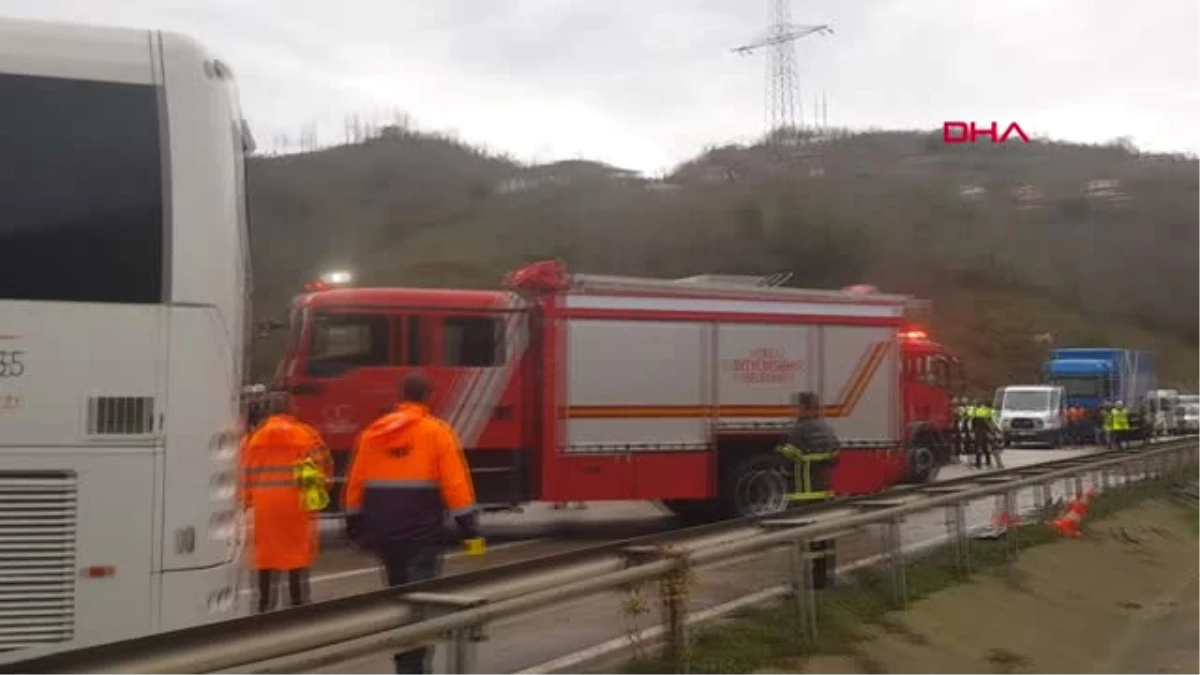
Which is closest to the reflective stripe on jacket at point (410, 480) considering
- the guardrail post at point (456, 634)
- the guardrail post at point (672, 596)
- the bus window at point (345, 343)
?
the guardrail post at point (672, 596)

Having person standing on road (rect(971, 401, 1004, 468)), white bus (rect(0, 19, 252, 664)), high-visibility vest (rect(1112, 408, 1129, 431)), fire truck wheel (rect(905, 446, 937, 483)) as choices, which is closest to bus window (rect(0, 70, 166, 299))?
white bus (rect(0, 19, 252, 664))

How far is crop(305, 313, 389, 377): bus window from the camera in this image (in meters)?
14.8

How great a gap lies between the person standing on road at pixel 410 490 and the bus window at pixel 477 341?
8552mm

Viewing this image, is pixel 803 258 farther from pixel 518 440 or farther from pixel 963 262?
pixel 518 440

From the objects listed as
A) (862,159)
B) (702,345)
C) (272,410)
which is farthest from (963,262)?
Result: (272,410)

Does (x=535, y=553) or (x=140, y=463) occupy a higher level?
(x=140, y=463)

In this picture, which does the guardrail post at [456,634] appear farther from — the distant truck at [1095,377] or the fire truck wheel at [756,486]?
the distant truck at [1095,377]

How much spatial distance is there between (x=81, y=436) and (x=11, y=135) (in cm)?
142

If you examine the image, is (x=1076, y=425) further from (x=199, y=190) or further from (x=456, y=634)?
(x=456, y=634)

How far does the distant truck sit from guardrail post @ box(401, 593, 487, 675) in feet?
147

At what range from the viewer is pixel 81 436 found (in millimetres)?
5746

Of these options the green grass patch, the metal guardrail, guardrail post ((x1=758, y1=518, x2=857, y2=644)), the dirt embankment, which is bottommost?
the dirt embankment

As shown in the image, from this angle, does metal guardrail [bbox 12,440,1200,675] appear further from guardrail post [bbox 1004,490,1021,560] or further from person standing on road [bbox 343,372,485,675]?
guardrail post [bbox 1004,490,1021,560]

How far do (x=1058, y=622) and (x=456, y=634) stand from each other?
23.4 ft
